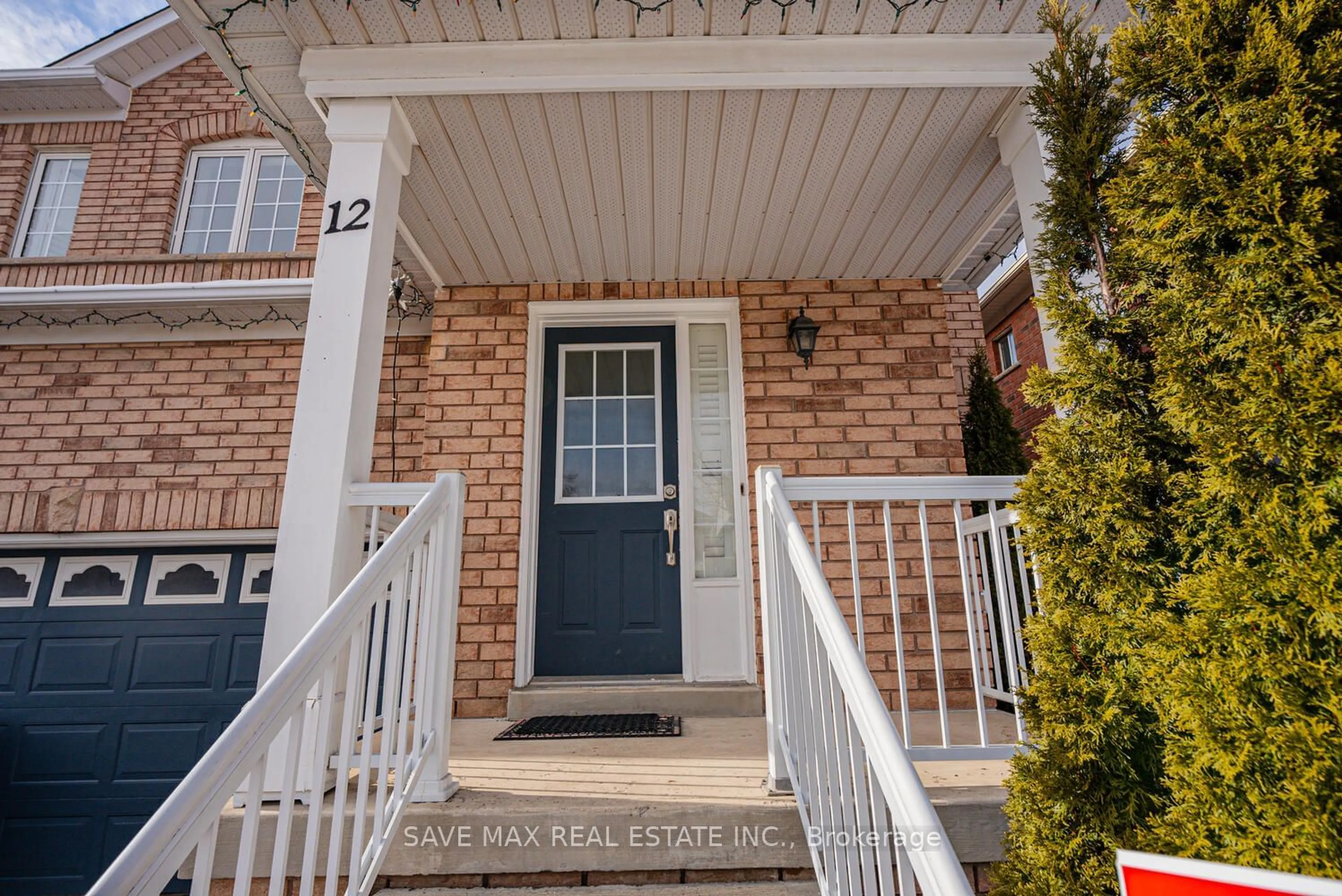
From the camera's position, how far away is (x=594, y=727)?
277 centimetres

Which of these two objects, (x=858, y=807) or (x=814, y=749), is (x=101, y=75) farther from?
(x=858, y=807)

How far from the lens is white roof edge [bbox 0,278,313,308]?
382 cm

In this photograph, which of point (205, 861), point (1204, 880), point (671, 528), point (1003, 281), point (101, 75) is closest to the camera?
point (1204, 880)

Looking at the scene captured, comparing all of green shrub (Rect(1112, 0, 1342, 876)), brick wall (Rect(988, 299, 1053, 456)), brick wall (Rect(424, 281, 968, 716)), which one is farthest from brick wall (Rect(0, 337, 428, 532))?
brick wall (Rect(988, 299, 1053, 456))

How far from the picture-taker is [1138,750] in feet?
3.99

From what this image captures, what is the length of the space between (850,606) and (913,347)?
150 centimetres

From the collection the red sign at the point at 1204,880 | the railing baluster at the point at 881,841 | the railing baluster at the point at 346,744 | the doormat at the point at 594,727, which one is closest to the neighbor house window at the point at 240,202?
the doormat at the point at 594,727

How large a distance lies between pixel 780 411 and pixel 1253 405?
2625 mm

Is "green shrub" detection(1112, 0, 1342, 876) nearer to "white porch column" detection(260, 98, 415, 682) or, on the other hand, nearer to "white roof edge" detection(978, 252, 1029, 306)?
"white porch column" detection(260, 98, 415, 682)

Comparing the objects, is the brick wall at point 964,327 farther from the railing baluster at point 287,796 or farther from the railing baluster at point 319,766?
the railing baluster at point 287,796

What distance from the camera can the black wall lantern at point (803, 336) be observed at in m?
3.55

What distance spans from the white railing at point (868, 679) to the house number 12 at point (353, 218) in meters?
1.59

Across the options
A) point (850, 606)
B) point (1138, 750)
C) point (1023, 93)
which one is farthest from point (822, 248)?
point (1138, 750)

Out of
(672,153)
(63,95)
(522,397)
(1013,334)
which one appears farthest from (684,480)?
(1013,334)
